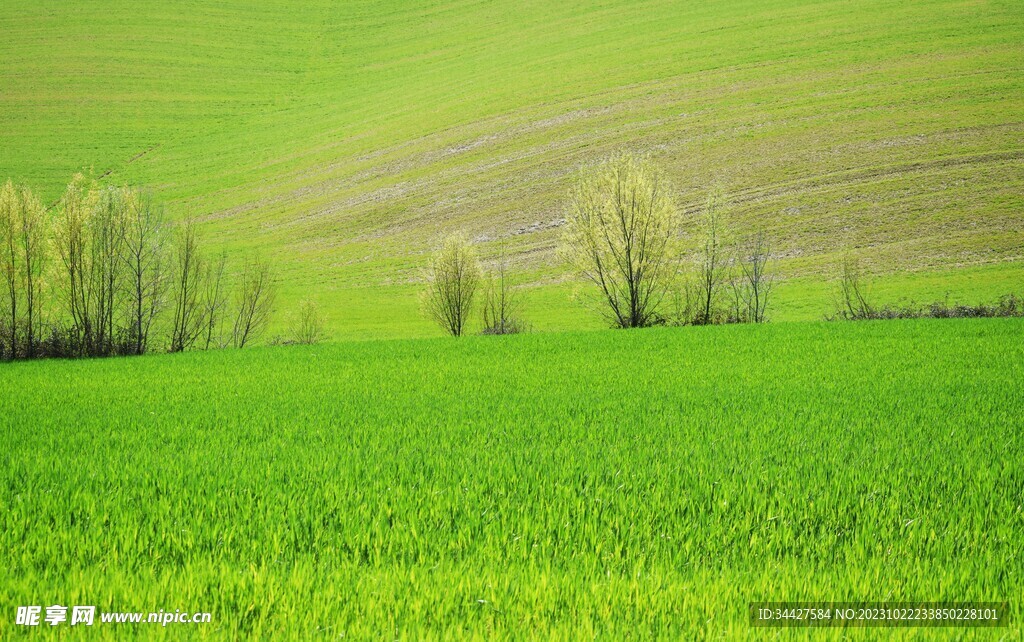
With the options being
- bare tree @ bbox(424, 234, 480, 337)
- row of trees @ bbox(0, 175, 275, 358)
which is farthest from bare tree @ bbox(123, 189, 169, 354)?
bare tree @ bbox(424, 234, 480, 337)

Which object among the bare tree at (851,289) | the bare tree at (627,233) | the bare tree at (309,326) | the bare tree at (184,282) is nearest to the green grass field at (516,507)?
the bare tree at (184,282)

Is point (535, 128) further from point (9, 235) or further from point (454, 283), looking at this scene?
point (9, 235)

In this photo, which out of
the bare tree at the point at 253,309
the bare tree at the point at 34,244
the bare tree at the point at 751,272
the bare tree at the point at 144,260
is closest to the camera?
the bare tree at the point at 34,244

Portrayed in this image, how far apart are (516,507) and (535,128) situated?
88.3 m

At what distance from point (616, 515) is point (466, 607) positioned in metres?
2.24

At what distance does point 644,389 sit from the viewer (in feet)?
49.7

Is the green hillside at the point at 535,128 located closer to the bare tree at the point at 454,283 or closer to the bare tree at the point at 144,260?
the bare tree at the point at 454,283

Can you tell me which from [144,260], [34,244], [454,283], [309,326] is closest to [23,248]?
[34,244]

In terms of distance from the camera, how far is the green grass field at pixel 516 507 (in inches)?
178

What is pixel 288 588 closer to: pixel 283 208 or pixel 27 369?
pixel 27 369

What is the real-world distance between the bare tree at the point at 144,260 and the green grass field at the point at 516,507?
856 inches

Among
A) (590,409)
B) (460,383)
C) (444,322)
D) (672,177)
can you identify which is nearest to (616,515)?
(590,409)

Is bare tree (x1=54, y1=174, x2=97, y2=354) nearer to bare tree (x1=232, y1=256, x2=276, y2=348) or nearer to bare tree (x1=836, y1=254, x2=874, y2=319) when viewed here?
bare tree (x1=232, y1=256, x2=276, y2=348)

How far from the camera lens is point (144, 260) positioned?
3600cm
